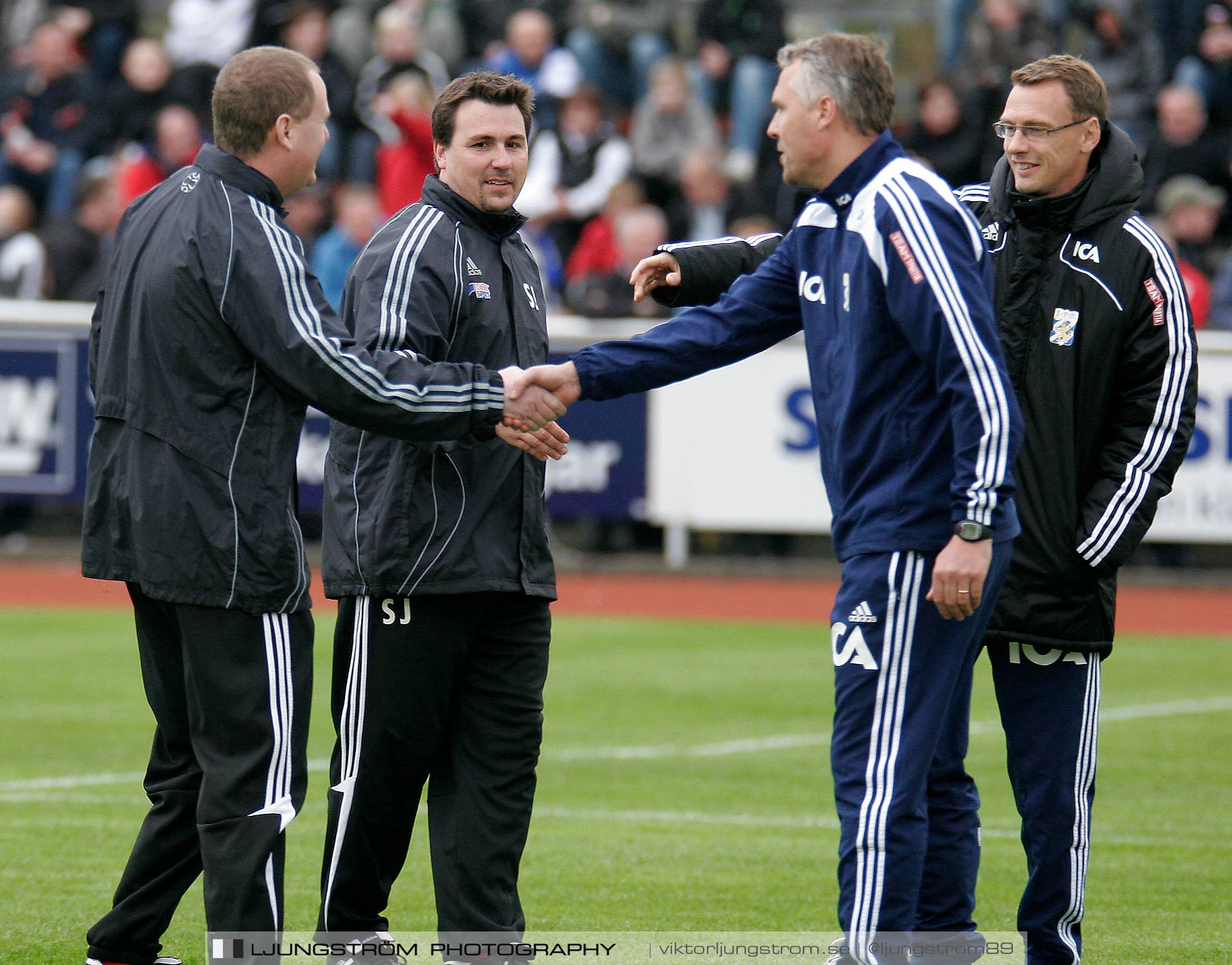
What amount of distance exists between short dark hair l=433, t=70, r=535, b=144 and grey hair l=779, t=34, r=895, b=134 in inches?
40.4

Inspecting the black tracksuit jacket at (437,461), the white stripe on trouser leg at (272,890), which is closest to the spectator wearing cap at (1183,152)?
the black tracksuit jacket at (437,461)

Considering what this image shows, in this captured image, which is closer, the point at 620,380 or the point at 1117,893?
the point at 620,380

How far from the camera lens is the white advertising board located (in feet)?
47.4

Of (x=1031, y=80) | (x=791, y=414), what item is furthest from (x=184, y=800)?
(x=791, y=414)

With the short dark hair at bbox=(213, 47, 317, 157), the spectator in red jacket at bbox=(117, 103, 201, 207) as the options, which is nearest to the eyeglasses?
the short dark hair at bbox=(213, 47, 317, 157)

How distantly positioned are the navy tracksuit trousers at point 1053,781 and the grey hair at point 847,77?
157 cm

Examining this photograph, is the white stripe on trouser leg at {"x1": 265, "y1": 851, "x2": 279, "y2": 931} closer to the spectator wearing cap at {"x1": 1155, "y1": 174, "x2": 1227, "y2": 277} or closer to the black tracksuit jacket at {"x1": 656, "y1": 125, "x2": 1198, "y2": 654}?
the black tracksuit jacket at {"x1": 656, "y1": 125, "x2": 1198, "y2": 654}

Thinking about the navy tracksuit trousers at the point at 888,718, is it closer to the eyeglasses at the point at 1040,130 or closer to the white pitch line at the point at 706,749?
the eyeglasses at the point at 1040,130

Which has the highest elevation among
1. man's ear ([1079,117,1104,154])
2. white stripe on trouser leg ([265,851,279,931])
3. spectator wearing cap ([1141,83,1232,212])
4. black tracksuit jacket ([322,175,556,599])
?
spectator wearing cap ([1141,83,1232,212])

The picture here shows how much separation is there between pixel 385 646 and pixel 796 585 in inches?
406

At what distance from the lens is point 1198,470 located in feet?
46.8

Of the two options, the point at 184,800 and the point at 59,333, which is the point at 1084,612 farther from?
the point at 59,333

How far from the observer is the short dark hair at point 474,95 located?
5.38 metres

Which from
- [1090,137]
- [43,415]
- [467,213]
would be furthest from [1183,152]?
[467,213]
